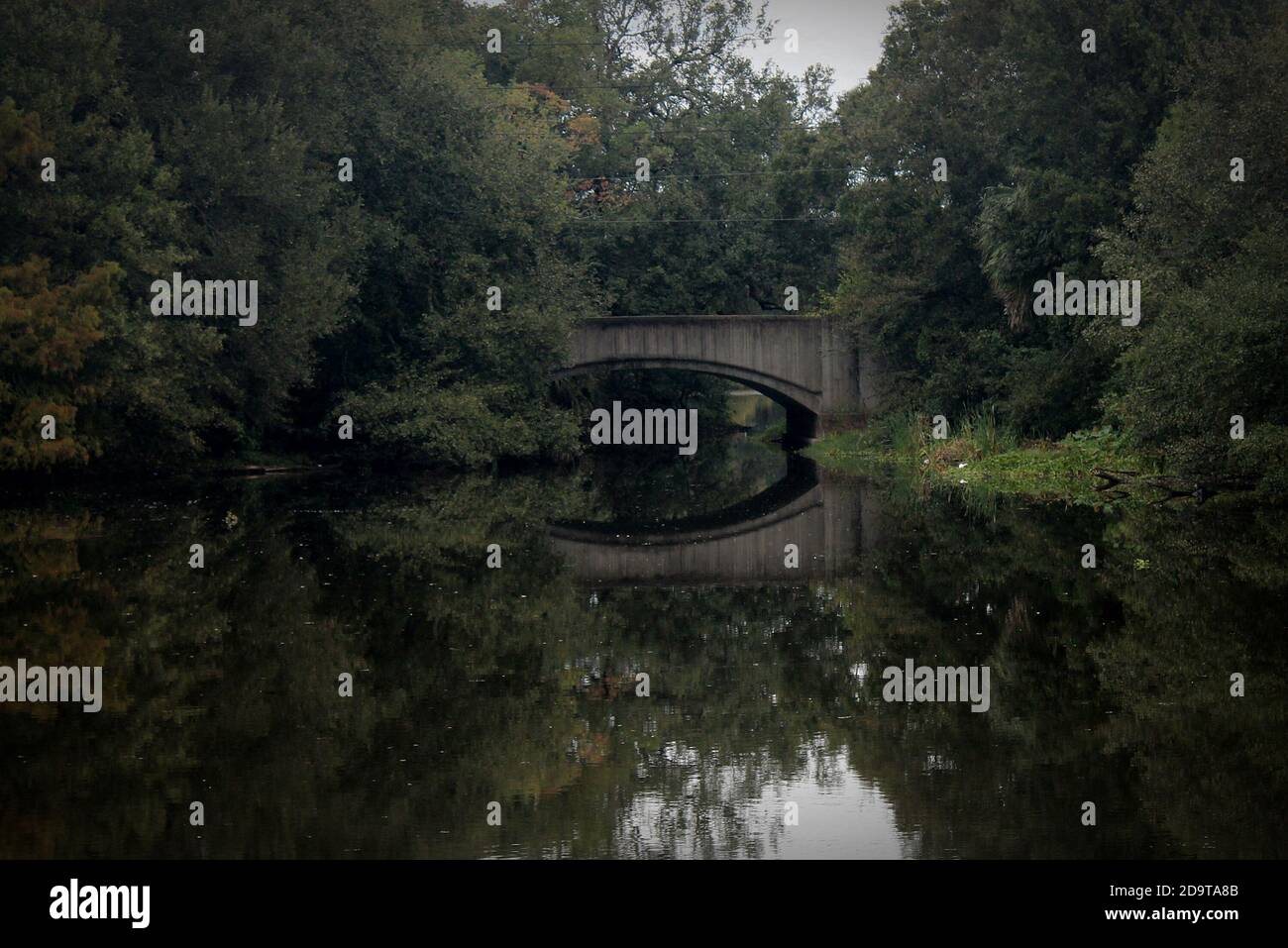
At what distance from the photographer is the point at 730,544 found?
19.0 meters

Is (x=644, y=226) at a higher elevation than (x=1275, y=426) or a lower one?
higher

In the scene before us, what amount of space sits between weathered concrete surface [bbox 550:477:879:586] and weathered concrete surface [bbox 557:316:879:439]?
18954 millimetres

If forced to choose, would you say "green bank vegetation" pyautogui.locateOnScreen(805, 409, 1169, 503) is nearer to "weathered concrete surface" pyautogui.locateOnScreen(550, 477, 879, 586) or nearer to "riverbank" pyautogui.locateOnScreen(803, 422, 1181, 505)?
"riverbank" pyautogui.locateOnScreen(803, 422, 1181, 505)

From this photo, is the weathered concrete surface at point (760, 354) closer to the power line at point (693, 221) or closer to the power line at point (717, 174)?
the power line at point (717, 174)

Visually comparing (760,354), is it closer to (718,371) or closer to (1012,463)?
(718,371)

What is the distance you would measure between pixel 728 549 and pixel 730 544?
0.63 meters

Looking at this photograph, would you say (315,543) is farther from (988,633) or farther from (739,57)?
(739,57)

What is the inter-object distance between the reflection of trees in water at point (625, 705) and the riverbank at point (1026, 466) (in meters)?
6.34

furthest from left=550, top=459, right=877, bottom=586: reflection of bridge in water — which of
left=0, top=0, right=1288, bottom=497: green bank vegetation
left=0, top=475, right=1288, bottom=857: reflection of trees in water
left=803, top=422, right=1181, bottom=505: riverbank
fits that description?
left=0, top=0, right=1288, bottom=497: green bank vegetation

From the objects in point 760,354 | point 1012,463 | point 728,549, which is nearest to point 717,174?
point 760,354

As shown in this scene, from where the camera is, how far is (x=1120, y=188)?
29297 millimetres

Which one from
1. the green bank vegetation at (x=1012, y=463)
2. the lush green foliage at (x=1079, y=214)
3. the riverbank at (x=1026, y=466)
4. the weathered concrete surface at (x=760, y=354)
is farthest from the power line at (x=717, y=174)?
the riverbank at (x=1026, y=466)
